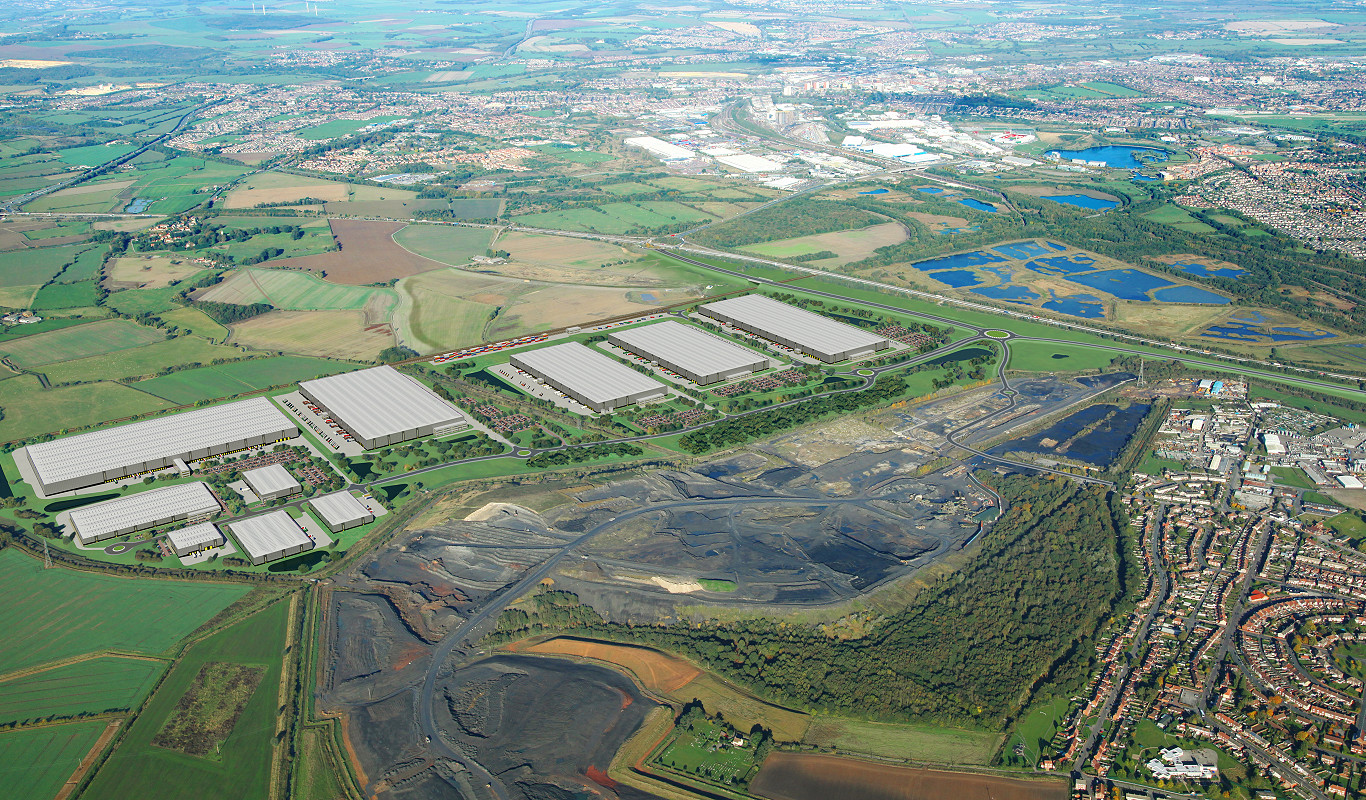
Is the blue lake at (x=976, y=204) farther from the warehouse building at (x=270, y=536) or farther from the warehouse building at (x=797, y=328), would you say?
the warehouse building at (x=270, y=536)

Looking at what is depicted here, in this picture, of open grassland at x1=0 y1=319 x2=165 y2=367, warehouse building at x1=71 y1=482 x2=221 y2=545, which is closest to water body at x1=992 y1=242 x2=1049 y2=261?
open grassland at x1=0 y1=319 x2=165 y2=367

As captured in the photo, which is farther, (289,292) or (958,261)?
(958,261)

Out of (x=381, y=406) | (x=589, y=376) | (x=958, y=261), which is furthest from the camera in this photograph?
(x=958, y=261)

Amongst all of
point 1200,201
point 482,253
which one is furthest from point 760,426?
point 1200,201

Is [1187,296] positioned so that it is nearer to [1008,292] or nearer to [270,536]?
[1008,292]

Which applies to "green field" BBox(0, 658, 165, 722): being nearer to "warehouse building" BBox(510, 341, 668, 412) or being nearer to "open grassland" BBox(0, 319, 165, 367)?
"warehouse building" BBox(510, 341, 668, 412)

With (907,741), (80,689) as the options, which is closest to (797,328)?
(907,741)

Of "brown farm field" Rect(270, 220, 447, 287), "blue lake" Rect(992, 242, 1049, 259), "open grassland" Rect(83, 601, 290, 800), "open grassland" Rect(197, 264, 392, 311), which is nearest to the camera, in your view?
"open grassland" Rect(83, 601, 290, 800)
